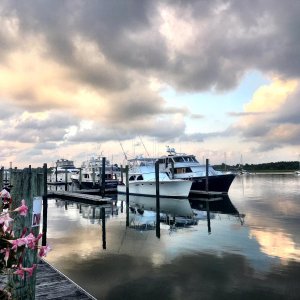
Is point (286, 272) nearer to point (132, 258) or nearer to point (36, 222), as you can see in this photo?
point (132, 258)

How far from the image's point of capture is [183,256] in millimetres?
14844

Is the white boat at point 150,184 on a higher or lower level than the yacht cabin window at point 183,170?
lower

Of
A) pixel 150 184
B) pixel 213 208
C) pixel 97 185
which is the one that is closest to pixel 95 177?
pixel 97 185

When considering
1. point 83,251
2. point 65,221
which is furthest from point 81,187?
point 83,251

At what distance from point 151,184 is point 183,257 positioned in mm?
26338

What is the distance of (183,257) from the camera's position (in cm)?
1466

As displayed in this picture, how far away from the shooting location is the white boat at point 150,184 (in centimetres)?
3869

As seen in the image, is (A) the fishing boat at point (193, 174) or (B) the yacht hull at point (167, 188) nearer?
(B) the yacht hull at point (167, 188)

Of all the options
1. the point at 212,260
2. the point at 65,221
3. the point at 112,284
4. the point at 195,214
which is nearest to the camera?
the point at 112,284

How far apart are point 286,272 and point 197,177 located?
29.7m

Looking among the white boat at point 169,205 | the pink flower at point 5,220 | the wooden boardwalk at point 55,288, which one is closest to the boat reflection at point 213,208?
the white boat at point 169,205

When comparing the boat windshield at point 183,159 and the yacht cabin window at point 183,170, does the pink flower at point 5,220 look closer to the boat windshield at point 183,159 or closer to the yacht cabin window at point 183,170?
the yacht cabin window at point 183,170

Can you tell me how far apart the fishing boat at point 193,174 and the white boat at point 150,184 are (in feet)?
5.83

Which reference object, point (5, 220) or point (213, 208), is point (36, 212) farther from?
point (213, 208)
